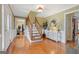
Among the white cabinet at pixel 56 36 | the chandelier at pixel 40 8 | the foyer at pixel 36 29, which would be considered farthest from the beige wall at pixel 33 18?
the white cabinet at pixel 56 36

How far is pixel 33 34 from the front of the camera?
14.0 ft

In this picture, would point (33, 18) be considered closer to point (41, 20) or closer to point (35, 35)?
point (41, 20)

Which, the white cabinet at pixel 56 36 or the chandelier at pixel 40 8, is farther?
the white cabinet at pixel 56 36

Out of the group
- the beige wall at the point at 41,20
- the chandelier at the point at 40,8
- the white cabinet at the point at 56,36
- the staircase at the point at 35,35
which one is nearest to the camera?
the chandelier at the point at 40,8

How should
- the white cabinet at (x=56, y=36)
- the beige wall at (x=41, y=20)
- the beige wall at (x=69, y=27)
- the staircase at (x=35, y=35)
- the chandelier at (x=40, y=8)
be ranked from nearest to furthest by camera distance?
the chandelier at (x=40, y=8)
the beige wall at (x=41, y=20)
the staircase at (x=35, y=35)
the white cabinet at (x=56, y=36)
the beige wall at (x=69, y=27)

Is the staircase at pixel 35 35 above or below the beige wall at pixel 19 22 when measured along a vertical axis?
below

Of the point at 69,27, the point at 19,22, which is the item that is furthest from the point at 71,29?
the point at 19,22

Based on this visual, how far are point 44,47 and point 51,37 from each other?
61 centimetres

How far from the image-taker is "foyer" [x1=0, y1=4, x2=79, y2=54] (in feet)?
10.7

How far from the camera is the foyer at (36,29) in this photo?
3271mm

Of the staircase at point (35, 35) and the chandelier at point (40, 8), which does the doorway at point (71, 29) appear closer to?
the staircase at point (35, 35)

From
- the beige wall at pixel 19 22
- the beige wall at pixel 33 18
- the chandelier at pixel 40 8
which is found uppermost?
the chandelier at pixel 40 8

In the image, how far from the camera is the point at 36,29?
12.6 ft
